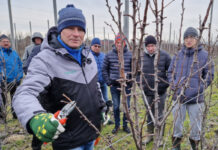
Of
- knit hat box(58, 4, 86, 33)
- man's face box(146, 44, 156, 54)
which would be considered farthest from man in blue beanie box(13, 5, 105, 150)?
man's face box(146, 44, 156, 54)

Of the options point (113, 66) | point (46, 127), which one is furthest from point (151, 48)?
point (46, 127)

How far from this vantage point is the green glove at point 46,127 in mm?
833

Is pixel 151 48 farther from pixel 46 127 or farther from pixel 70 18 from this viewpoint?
pixel 46 127

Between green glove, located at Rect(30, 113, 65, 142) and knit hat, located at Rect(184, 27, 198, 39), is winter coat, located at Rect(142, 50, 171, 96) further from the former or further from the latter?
green glove, located at Rect(30, 113, 65, 142)

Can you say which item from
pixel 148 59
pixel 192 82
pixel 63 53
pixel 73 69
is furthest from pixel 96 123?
pixel 148 59

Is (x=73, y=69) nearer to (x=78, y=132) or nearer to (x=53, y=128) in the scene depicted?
(x=78, y=132)

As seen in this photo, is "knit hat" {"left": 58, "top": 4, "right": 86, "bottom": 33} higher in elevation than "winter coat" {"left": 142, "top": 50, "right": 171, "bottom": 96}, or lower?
higher

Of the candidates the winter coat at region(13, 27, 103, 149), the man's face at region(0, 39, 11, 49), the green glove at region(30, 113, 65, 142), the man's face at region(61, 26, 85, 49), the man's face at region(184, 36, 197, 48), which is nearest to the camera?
the green glove at region(30, 113, 65, 142)

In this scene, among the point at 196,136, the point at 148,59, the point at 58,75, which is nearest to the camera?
the point at 58,75

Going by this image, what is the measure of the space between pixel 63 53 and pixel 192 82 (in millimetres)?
1972

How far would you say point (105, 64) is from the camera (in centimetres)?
376

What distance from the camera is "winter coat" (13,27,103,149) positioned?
119 centimetres

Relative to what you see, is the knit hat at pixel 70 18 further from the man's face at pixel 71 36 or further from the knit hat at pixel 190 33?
the knit hat at pixel 190 33

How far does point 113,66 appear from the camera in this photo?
363cm
